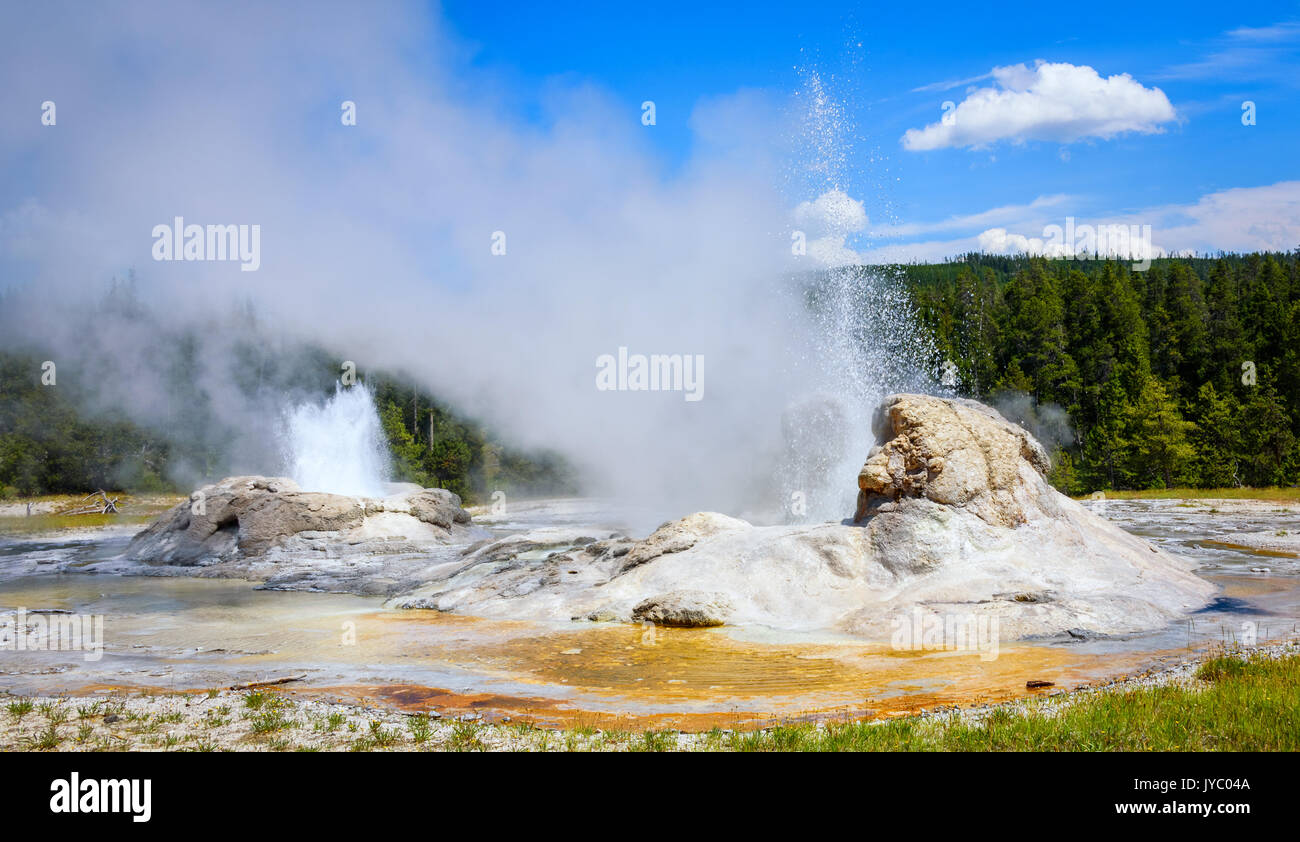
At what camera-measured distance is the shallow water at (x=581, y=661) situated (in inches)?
350

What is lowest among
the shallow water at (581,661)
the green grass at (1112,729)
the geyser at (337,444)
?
the shallow water at (581,661)

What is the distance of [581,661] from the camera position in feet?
37.1

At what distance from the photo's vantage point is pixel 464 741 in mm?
6719

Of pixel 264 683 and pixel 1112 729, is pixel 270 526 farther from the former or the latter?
pixel 1112 729

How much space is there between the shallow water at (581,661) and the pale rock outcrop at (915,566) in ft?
2.24

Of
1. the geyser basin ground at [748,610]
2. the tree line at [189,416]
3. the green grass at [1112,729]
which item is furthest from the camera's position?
the tree line at [189,416]

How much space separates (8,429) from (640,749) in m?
66.7

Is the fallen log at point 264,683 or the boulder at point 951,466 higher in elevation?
the boulder at point 951,466

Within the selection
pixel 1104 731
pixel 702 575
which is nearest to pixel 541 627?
pixel 702 575

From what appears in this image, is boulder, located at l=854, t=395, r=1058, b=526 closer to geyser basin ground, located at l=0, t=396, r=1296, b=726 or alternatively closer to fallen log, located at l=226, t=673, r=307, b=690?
geyser basin ground, located at l=0, t=396, r=1296, b=726

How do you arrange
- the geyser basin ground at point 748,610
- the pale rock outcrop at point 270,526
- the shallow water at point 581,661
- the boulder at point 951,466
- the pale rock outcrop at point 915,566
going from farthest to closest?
the pale rock outcrop at point 270,526 < the boulder at point 951,466 < the pale rock outcrop at point 915,566 < the geyser basin ground at point 748,610 < the shallow water at point 581,661

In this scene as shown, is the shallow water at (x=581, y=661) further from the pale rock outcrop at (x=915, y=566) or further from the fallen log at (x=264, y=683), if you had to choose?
the pale rock outcrop at (x=915, y=566)

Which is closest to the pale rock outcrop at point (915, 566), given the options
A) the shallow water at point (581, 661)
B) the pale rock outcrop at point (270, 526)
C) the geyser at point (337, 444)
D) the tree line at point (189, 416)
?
the shallow water at point (581, 661)
